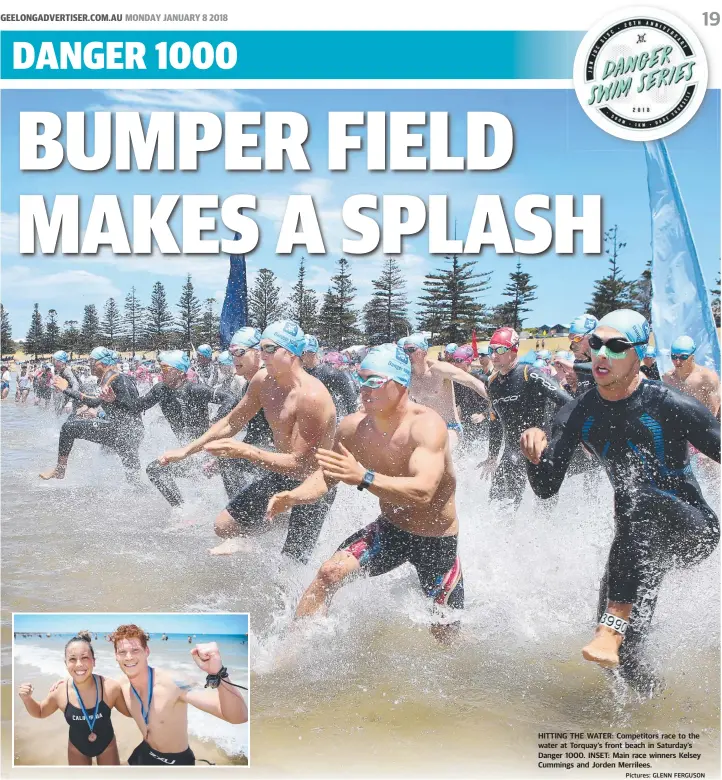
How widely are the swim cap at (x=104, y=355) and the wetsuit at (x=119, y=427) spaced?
662 millimetres

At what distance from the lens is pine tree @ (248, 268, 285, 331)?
5477mm

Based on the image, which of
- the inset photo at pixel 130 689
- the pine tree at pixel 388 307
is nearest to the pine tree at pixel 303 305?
the pine tree at pixel 388 307

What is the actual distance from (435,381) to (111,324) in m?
2.82

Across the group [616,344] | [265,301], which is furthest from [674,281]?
[265,301]

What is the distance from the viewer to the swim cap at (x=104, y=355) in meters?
6.64

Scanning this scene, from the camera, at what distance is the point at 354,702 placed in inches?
194

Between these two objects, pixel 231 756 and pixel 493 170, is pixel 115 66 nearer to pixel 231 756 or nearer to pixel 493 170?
pixel 493 170

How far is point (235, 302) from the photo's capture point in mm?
5691

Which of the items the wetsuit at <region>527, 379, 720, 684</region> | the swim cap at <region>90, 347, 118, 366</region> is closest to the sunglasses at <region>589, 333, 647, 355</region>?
the wetsuit at <region>527, 379, 720, 684</region>

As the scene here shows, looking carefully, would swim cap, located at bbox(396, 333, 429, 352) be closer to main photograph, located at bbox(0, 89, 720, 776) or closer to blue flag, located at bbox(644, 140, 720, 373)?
main photograph, located at bbox(0, 89, 720, 776)

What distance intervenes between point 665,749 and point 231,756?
8.96 feet

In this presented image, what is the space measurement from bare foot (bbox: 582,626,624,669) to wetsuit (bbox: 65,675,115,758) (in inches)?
114

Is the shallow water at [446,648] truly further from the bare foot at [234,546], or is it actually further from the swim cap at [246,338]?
the swim cap at [246,338]

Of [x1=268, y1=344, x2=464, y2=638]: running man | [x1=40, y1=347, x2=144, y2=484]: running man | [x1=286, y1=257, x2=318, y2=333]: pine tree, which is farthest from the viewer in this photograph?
[x1=40, y1=347, x2=144, y2=484]: running man
